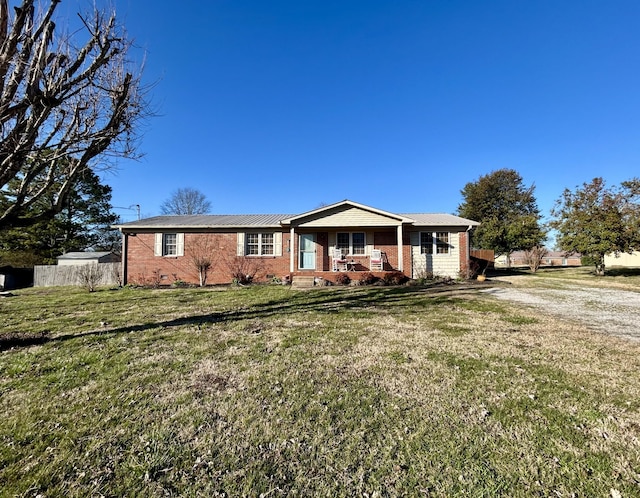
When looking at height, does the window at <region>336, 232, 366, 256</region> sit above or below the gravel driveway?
above

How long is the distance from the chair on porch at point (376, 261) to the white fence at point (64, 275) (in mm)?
15085

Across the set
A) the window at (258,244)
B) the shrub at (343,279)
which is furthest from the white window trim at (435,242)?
the window at (258,244)

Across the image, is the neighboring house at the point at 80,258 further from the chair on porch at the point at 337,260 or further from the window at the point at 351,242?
the window at the point at 351,242

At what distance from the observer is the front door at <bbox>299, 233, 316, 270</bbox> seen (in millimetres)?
15422

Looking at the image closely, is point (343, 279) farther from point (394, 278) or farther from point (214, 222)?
point (214, 222)

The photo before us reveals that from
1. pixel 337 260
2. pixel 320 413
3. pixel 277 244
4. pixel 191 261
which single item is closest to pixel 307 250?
pixel 277 244

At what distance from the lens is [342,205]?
14.4 metres

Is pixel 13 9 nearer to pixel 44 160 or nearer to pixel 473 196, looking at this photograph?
pixel 44 160

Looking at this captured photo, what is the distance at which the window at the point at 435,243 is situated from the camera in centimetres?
1534

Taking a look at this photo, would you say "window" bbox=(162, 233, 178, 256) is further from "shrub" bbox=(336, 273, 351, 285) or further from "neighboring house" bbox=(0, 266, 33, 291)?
"neighboring house" bbox=(0, 266, 33, 291)

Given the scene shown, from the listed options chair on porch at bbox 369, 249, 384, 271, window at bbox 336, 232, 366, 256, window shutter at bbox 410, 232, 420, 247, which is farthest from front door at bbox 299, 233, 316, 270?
window shutter at bbox 410, 232, 420, 247

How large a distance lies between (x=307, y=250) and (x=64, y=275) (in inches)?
614

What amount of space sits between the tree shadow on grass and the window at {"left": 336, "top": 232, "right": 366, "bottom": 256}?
3849 millimetres

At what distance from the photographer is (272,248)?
15523mm
